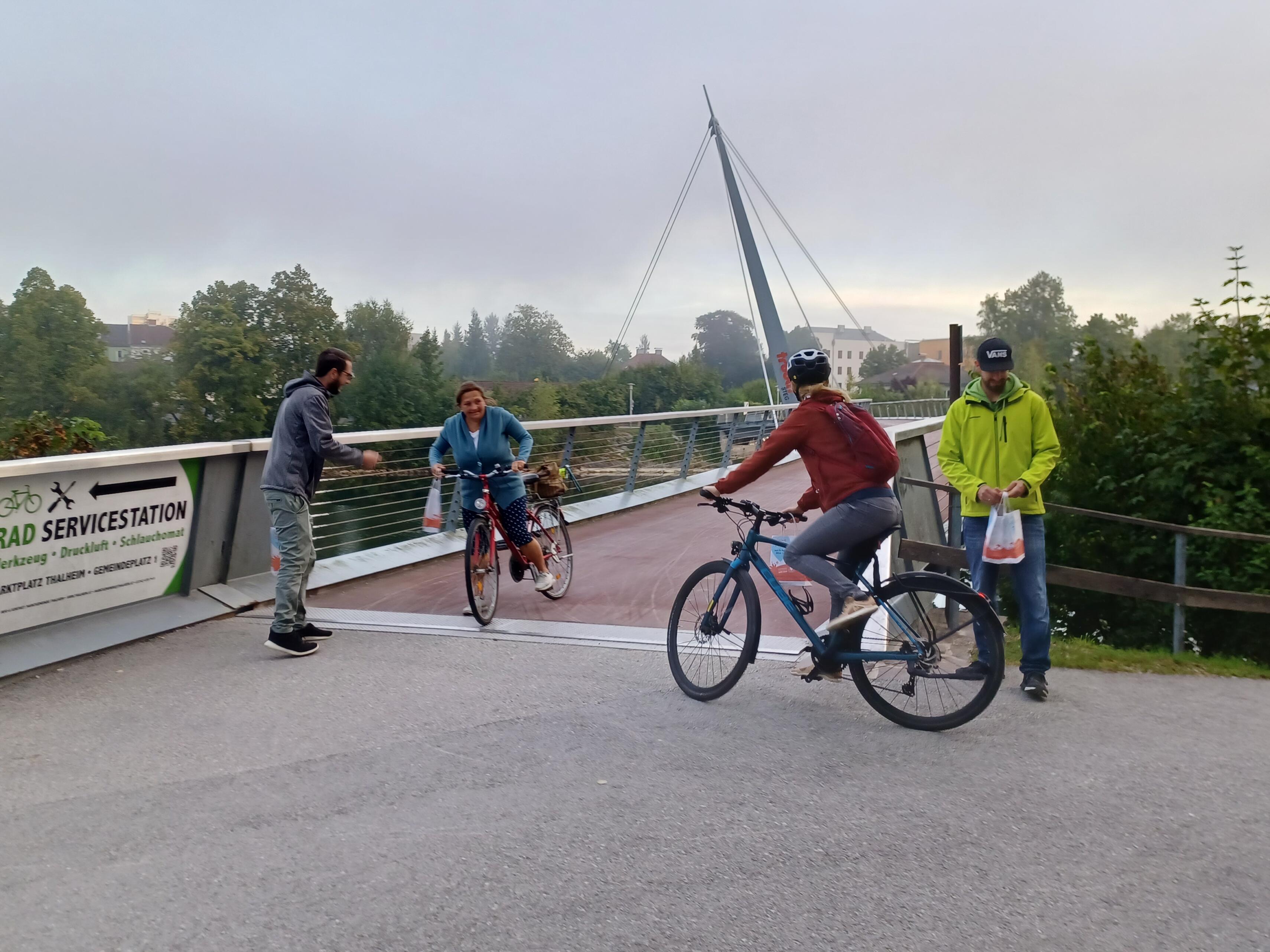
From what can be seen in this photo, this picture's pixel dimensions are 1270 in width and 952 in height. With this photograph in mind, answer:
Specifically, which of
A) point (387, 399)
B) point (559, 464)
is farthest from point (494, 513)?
point (387, 399)

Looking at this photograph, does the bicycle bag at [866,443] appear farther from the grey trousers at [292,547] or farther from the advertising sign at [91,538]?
the advertising sign at [91,538]

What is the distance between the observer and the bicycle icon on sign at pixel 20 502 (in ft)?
20.1

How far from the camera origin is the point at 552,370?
256ft

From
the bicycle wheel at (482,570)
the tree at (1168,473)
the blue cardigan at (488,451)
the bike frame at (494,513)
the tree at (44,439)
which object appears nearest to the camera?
the bicycle wheel at (482,570)

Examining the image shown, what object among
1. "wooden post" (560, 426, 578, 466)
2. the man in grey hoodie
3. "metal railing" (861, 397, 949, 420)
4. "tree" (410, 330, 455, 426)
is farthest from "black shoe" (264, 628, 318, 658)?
"metal railing" (861, 397, 949, 420)

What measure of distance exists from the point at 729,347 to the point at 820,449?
225ft

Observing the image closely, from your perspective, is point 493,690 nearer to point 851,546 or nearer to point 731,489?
point 731,489

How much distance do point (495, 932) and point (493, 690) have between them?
264 cm

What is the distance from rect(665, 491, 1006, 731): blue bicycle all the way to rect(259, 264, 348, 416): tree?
37939 mm

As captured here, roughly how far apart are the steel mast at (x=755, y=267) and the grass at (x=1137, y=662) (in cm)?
5324

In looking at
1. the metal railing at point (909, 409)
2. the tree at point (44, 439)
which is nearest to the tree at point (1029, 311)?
the metal railing at point (909, 409)

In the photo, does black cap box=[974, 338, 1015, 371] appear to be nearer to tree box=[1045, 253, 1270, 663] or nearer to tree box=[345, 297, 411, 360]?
tree box=[1045, 253, 1270, 663]

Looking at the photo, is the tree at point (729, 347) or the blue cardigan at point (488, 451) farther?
the tree at point (729, 347)

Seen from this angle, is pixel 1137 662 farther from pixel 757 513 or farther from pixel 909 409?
pixel 909 409
